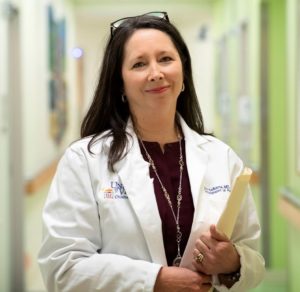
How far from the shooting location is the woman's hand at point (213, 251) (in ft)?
4.71

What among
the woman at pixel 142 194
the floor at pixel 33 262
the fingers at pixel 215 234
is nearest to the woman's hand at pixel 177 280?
the woman at pixel 142 194

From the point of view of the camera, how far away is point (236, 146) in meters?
5.86

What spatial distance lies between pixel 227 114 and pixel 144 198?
5138 mm

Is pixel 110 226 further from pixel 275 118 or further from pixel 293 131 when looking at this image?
pixel 275 118

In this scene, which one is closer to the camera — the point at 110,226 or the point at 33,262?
the point at 110,226

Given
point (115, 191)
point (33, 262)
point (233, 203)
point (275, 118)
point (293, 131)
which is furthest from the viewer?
→ point (33, 262)

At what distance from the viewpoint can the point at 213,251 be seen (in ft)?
4.71

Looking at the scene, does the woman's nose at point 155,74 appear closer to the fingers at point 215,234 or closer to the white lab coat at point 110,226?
the white lab coat at point 110,226

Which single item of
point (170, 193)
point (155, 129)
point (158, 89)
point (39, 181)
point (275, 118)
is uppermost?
point (158, 89)

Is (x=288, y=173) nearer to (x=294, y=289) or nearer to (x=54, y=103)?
(x=294, y=289)

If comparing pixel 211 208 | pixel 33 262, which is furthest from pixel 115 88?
pixel 33 262

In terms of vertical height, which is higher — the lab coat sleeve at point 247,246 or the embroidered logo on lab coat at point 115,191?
the embroidered logo on lab coat at point 115,191

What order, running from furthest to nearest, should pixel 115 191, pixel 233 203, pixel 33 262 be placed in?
→ pixel 33 262 → pixel 115 191 → pixel 233 203

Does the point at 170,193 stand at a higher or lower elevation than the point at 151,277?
higher
